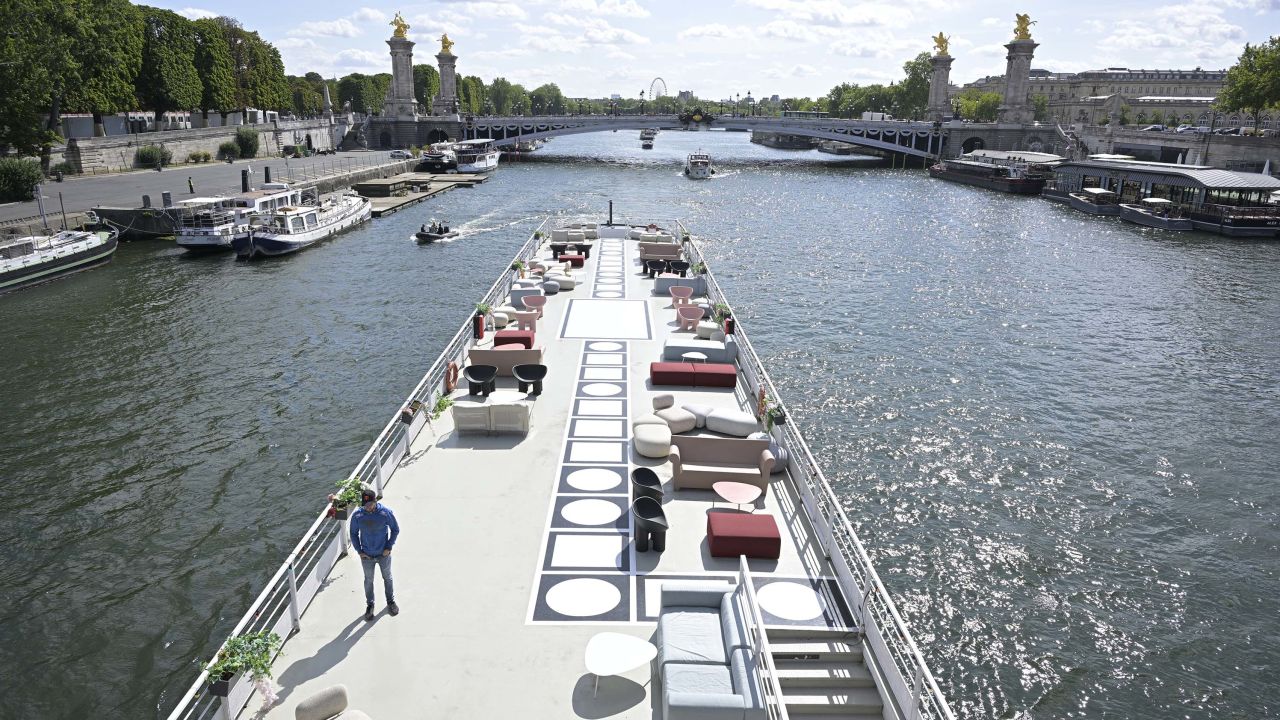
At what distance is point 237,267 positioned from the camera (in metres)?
46.4

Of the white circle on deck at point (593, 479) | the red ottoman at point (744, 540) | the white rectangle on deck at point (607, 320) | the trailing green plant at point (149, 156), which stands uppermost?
the trailing green plant at point (149, 156)

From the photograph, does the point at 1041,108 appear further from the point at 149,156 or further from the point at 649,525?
the point at 649,525

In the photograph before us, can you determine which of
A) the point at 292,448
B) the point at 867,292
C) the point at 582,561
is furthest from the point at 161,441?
the point at 867,292

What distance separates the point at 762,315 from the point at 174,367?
77.5ft

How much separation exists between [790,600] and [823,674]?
5.42ft

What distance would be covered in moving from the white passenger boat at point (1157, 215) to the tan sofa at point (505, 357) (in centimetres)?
6181

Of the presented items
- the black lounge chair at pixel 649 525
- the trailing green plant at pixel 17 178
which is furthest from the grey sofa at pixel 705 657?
the trailing green plant at pixel 17 178

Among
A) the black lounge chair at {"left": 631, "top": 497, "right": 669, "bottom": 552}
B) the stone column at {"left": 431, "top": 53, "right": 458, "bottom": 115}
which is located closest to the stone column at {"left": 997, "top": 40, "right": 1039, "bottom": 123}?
the stone column at {"left": 431, "top": 53, "right": 458, "bottom": 115}

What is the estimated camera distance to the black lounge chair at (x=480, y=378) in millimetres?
18531

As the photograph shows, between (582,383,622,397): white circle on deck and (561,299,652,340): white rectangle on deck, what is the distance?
4.33 metres

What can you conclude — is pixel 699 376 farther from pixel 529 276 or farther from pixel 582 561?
pixel 529 276

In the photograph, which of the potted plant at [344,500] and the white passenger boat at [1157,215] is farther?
the white passenger boat at [1157,215]

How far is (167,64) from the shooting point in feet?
275

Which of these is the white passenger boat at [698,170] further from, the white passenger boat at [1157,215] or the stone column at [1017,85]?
the stone column at [1017,85]
